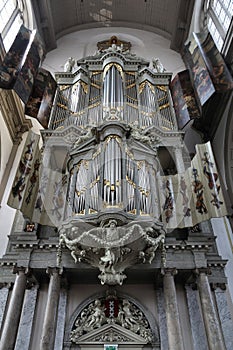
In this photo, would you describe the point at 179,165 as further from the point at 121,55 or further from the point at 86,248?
the point at 121,55

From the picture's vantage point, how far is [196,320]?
7828 mm

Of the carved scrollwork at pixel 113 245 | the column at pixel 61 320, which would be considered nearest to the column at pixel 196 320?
the carved scrollwork at pixel 113 245

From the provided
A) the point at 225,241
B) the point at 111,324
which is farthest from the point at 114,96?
the point at 111,324

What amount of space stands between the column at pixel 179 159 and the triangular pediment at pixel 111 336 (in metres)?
4.60

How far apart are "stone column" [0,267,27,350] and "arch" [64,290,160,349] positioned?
1.32m

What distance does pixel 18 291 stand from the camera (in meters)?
7.50

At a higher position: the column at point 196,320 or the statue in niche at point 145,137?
the statue in niche at point 145,137

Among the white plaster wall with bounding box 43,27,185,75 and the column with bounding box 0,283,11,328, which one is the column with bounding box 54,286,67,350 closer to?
the column with bounding box 0,283,11,328

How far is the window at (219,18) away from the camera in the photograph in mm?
11969

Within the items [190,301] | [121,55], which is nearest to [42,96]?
[121,55]

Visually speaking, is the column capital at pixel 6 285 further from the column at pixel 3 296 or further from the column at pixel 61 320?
the column at pixel 61 320

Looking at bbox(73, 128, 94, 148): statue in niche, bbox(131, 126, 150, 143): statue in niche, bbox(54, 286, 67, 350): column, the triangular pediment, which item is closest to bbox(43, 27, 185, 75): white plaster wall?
bbox(131, 126, 150, 143): statue in niche

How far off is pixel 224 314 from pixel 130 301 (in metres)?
2.31

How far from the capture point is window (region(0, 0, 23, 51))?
12.5 metres
